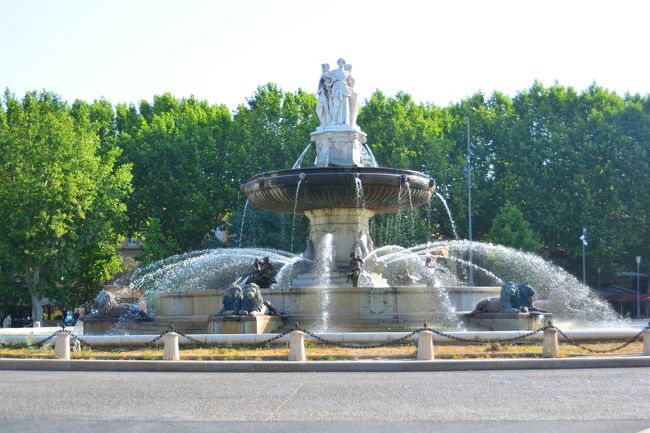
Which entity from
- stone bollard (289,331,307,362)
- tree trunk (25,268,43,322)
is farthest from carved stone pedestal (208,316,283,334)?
tree trunk (25,268,43,322)

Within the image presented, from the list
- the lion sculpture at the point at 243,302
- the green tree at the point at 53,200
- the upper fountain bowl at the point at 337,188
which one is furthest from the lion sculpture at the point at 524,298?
the green tree at the point at 53,200

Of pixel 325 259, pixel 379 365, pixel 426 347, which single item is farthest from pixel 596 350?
pixel 325 259

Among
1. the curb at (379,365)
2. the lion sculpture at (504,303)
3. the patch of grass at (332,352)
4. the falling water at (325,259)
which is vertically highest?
the falling water at (325,259)

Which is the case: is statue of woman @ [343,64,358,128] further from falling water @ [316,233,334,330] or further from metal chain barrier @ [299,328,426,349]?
metal chain barrier @ [299,328,426,349]

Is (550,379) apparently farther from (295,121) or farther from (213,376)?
(295,121)

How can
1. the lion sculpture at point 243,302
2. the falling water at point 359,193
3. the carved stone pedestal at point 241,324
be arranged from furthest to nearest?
the falling water at point 359,193, the lion sculpture at point 243,302, the carved stone pedestal at point 241,324

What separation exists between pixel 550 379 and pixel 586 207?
35454 mm

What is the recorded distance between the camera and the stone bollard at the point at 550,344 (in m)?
17.2

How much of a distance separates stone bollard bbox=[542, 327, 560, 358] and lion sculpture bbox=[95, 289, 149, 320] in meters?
11.8

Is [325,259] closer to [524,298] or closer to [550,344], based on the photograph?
[524,298]

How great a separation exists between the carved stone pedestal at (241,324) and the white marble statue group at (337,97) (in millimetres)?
8152

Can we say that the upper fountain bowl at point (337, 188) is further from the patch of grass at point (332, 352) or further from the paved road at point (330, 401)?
the paved road at point (330, 401)

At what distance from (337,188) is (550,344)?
28.2ft

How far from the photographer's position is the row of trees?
1837 inches
